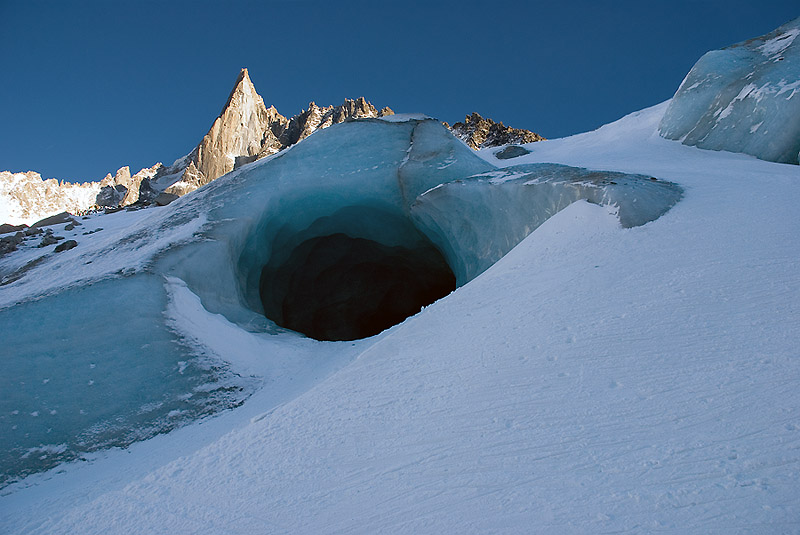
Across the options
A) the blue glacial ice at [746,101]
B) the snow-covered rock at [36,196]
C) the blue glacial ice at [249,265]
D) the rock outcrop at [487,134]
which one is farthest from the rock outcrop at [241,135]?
the snow-covered rock at [36,196]

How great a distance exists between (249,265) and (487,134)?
17279 mm

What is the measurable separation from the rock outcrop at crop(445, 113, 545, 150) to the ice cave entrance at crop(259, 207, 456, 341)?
1126 cm

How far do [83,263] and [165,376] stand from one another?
211 centimetres

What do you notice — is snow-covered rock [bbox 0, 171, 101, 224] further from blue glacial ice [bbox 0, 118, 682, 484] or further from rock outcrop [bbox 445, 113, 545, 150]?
blue glacial ice [bbox 0, 118, 682, 484]

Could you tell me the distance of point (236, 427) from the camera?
2.59 meters

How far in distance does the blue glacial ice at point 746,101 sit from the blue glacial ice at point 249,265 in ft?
11.1

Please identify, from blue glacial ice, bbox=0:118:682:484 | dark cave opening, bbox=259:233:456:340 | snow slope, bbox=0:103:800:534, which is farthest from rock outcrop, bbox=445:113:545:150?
snow slope, bbox=0:103:800:534

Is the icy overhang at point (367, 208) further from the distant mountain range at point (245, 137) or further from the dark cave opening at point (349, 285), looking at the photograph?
the distant mountain range at point (245, 137)

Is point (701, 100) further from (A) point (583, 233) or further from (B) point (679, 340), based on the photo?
(B) point (679, 340)

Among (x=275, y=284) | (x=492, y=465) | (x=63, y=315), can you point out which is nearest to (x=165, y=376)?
(x=63, y=315)

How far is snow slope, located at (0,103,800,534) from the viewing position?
1402mm

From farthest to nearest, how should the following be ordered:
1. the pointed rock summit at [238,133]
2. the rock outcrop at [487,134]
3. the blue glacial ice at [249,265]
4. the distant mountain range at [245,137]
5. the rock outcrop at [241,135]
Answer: the pointed rock summit at [238,133]
the rock outcrop at [241,135]
the distant mountain range at [245,137]
the rock outcrop at [487,134]
the blue glacial ice at [249,265]

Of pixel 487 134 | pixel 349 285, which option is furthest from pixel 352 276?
pixel 487 134

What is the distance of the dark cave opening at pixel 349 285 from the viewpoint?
8.12 metres
